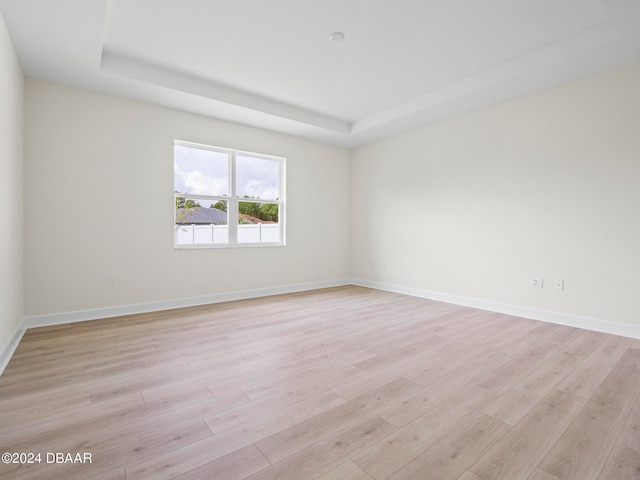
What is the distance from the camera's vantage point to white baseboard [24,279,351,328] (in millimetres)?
3574

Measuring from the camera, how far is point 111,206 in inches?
156

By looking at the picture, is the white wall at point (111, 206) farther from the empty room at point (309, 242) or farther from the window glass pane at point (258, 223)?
the window glass pane at point (258, 223)

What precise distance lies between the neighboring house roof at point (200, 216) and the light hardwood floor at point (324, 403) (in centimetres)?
171

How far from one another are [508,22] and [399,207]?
123 inches

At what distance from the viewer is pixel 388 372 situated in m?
2.42

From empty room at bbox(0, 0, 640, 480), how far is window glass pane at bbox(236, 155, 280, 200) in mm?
45

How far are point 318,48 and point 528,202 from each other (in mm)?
3139

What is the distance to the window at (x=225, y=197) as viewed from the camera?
15.1 ft

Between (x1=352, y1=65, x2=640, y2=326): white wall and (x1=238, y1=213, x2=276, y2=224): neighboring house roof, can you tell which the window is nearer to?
(x1=238, y1=213, x2=276, y2=224): neighboring house roof

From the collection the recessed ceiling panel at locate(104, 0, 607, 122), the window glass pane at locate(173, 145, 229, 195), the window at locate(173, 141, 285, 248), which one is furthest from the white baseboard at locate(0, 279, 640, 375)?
the recessed ceiling panel at locate(104, 0, 607, 122)

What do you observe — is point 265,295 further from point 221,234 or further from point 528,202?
point 528,202

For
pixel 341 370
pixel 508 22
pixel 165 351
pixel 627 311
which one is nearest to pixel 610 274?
pixel 627 311

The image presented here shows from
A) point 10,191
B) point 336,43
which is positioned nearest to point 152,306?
point 10,191

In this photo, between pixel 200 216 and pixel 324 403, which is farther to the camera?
pixel 200 216
